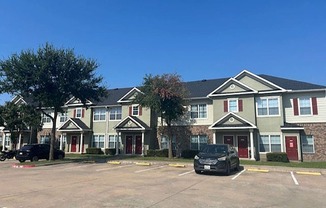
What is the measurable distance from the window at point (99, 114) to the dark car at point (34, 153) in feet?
33.0

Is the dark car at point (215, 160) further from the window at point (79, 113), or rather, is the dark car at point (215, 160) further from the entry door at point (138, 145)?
the window at point (79, 113)

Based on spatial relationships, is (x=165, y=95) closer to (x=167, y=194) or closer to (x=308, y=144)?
(x=308, y=144)

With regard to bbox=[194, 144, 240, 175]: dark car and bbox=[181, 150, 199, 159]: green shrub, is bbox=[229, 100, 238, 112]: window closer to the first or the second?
bbox=[181, 150, 199, 159]: green shrub

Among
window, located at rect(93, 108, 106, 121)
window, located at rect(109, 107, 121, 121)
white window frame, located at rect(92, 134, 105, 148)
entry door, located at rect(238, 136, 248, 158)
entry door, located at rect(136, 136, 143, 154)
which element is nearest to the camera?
entry door, located at rect(238, 136, 248, 158)

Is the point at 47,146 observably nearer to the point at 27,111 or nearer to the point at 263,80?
the point at 27,111

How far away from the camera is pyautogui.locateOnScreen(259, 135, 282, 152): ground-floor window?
26609 millimetres

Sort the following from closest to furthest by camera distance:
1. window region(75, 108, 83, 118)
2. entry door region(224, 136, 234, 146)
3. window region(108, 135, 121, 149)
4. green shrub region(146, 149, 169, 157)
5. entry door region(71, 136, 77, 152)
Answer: entry door region(224, 136, 234, 146), green shrub region(146, 149, 169, 157), window region(108, 135, 121, 149), entry door region(71, 136, 77, 152), window region(75, 108, 83, 118)

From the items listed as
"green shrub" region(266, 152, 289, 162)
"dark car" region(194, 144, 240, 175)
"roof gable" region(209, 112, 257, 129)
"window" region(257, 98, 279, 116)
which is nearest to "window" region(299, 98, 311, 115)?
"window" region(257, 98, 279, 116)

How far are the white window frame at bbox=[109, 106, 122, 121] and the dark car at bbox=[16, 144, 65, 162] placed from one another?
31.3ft

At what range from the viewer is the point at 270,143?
26.9 m

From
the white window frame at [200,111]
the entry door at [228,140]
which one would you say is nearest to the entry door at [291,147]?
the entry door at [228,140]

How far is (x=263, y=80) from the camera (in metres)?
27.7

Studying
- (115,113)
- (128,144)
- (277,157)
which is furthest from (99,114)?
(277,157)

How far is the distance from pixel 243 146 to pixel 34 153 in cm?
2021
